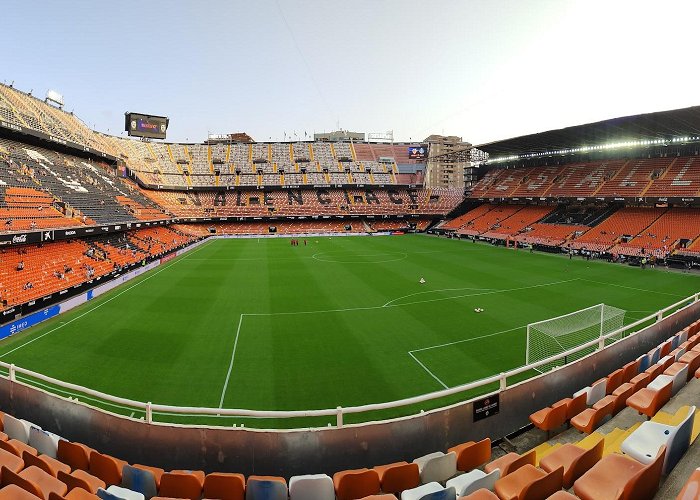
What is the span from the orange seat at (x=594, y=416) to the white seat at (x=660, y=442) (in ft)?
5.00

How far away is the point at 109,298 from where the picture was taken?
23.8m

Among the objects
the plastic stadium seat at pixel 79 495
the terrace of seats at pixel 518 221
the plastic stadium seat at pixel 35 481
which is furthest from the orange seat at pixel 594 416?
the terrace of seats at pixel 518 221

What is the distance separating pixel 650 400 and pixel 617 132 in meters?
46.3

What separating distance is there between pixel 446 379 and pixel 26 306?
69.2 ft

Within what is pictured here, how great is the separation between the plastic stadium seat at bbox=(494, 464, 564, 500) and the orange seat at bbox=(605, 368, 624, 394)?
446cm

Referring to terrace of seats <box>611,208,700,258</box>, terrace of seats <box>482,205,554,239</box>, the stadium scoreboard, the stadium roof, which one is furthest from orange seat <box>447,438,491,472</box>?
the stadium scoreboard

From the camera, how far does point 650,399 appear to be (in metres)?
6.92

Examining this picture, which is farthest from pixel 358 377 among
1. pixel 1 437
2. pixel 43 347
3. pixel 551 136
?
pixel 551 136

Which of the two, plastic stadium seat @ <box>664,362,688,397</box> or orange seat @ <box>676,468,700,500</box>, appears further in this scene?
plastic stadium seat @ <box>664,362,688,397</box>

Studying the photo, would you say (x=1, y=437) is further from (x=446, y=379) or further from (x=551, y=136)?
(x=551, y=136)

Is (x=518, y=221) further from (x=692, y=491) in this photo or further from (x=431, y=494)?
(x=692, y=491)

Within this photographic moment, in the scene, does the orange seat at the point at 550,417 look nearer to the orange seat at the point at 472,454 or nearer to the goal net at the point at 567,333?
the orange seat at the point at 472,454

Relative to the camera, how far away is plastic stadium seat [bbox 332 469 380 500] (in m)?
5.32

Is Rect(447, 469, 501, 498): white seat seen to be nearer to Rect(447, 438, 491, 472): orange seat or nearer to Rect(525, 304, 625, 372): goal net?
Rect(447, 438, 491, 472): orange seat
